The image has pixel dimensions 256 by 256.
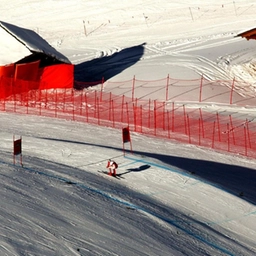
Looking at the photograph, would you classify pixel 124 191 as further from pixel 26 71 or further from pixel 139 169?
pixel 26 71

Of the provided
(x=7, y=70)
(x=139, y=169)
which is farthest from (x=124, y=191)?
(x=7, y=70)

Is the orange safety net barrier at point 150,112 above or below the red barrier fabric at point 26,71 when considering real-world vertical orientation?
below

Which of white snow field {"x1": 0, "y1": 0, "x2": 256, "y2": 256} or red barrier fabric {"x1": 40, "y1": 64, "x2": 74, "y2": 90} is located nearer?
white snow field {"x1": 0, "y1": 0, "x2": 256, "y2": 256}

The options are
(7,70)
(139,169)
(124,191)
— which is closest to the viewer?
(124,191)

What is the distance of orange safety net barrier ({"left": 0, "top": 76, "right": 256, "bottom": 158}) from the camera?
75.3 ft

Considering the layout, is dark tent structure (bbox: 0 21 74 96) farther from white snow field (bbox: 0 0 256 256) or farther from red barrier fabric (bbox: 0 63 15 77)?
white snow field (bbox: 0 0 256 256)

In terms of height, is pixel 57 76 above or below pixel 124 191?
above

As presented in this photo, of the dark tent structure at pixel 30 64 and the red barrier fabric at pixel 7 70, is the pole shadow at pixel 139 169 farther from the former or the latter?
the red barrier fabric at pixel 7 70

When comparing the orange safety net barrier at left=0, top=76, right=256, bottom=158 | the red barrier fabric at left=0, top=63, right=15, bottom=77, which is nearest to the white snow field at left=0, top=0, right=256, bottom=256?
the orange safety net barrier at left=0, top=76, right=256, bottom=158

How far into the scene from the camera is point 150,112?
26.1m

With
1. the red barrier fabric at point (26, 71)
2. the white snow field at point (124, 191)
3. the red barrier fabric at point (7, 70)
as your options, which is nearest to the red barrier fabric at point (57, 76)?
the red barrier fabric at point (26, 71)

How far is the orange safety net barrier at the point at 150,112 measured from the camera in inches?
903

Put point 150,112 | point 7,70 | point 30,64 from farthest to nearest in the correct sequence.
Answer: point 30,64
point 7,70
point 150,112

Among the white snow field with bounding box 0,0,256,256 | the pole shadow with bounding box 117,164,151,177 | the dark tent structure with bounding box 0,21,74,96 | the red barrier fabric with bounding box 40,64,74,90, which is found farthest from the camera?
the red barrier fabric with bounding box 40,64,74,90
